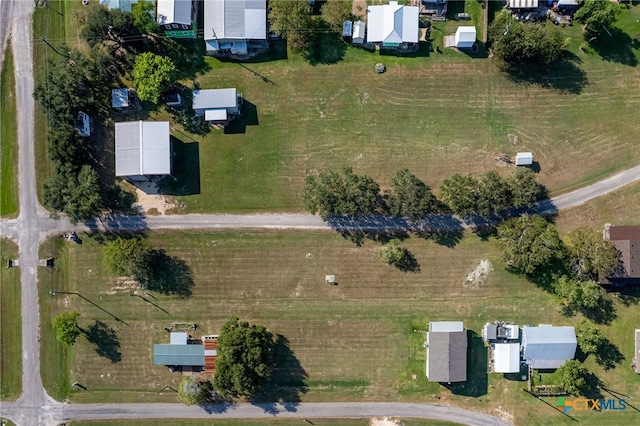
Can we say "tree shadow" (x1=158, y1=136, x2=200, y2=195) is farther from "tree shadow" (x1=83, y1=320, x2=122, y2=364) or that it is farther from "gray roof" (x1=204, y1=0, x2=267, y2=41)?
"tree shadow" (x1=83, y1=320, x2=122, y2=364)

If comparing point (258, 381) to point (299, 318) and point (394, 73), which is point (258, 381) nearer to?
point (299, 318)

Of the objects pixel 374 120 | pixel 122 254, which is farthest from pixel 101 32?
pixel 374 120

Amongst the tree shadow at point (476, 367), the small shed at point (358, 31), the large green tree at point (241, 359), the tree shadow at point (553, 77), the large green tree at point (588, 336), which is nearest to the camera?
the large green tree at point (241, 359)

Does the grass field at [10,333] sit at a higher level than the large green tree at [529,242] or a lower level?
lower

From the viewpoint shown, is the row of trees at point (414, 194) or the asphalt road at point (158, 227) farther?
the asphalt road at point (158, 227)

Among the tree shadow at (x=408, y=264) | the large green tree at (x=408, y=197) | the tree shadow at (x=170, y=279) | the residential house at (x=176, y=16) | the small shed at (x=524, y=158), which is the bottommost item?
the tree shadow at (x=170, y=279)

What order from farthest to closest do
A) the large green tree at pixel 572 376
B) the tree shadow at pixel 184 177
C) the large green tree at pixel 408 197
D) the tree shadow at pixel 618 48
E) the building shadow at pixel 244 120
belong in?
the tree shadow at pixel 618 48 → the building shadow at pixel 244 120 → the tree shadow at pixel 184 177 → the large green tree at pixel 572 376 → the large green tree at pixel 408 197

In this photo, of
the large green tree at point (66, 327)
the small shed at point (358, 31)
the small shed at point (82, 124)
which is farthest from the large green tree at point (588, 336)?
the small shed at point (82, 124)

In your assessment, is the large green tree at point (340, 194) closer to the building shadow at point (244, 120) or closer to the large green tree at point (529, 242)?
the building shadow at point (244, 120)
